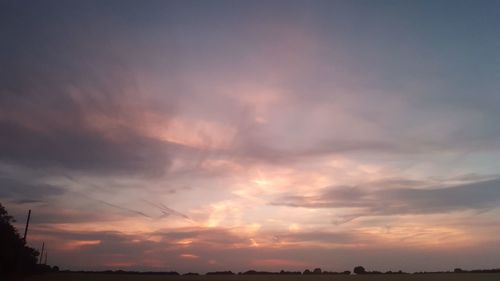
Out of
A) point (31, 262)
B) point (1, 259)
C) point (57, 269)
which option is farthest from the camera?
point (57, 269)

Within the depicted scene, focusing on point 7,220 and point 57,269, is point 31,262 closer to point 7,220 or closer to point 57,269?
point 7,220

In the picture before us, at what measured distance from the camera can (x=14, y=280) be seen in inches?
2894

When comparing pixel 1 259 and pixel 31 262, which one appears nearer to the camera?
pixel 1 259

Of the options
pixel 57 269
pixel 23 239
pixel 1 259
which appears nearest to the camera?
pixel 1 259

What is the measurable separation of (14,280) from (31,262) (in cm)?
2777

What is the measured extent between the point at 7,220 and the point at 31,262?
28.6 m

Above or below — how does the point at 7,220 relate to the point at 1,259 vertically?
above

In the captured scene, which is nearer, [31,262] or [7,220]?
[7,220]

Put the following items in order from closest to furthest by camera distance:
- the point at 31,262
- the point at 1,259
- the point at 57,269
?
the point at 1,259 < the point at 31,262 < the point at 57,269

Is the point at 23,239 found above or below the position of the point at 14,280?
above

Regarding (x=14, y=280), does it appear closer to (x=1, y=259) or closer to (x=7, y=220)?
(x=1, y=259)

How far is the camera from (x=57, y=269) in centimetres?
18375

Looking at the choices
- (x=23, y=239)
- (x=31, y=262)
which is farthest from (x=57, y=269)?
(x=23, y=239)

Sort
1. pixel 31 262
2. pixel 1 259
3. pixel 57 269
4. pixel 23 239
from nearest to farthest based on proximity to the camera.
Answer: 1. pixel 1 259
2. pixel 23 239
3. pixel 31 262
4. pixel 57 269
